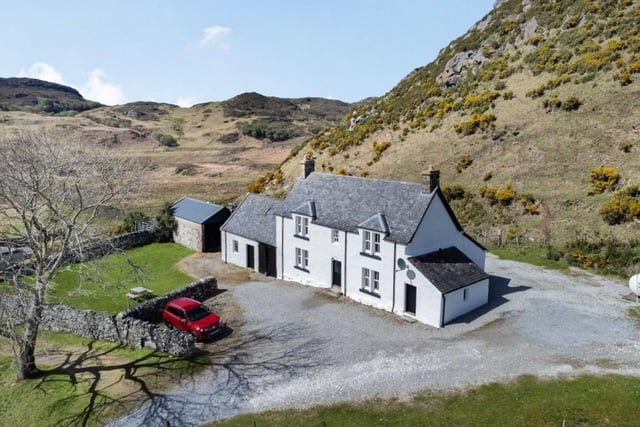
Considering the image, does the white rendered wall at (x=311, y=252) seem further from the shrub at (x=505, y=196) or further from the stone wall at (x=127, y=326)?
the shrub at (x=505, y=196)

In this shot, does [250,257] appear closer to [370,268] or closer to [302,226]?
[302,226]

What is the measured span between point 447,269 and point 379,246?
4.26 meters

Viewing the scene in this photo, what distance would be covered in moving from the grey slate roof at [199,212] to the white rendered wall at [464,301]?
2427 centimetres

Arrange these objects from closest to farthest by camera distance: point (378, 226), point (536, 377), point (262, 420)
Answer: point (262, 420) < point (536, 377) < point (378, 226)

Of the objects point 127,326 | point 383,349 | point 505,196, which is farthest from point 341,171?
point 127,326

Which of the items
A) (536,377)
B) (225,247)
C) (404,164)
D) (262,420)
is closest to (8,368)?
(262,420)

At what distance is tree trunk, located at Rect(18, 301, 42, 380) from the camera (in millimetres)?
21391

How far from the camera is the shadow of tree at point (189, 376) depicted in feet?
64.8

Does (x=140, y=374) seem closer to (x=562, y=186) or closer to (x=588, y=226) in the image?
A: (x=588, y=226)

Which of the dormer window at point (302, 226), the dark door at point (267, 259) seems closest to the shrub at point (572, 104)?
the dormer window at point (302, 226)

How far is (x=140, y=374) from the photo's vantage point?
75.2ft

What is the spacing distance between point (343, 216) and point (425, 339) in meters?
10.2

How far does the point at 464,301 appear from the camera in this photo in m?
27.7

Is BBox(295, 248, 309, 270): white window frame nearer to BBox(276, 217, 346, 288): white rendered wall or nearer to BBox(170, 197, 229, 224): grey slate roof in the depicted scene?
BBox(276, 217, 346, 288): white rendered wall
